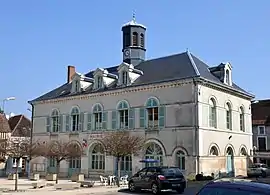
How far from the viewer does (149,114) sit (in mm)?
31562

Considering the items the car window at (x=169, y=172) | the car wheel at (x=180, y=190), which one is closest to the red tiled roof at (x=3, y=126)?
the car window at (x=169, y=172)

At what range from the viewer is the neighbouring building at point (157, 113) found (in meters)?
29.3

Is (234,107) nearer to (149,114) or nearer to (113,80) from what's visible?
(149,114)

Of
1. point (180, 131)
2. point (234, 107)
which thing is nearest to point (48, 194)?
point (180, 131)

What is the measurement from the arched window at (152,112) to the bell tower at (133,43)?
26.9ft

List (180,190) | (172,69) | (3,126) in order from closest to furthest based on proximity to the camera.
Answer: (180,190) → (172,69) → (3,126)

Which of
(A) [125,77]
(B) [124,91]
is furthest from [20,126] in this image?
(B) [124,91]

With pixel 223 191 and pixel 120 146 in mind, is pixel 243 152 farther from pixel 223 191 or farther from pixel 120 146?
pixel 223 191

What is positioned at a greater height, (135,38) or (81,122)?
(135,38)

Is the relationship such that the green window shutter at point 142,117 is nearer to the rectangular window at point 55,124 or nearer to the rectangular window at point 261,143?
the rectangular window at point 55,124

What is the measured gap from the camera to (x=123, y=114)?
33.6 meters

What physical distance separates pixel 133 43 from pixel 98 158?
12.8m

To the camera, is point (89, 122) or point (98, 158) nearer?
point (98, 158)

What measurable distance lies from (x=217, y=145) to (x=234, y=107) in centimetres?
492
